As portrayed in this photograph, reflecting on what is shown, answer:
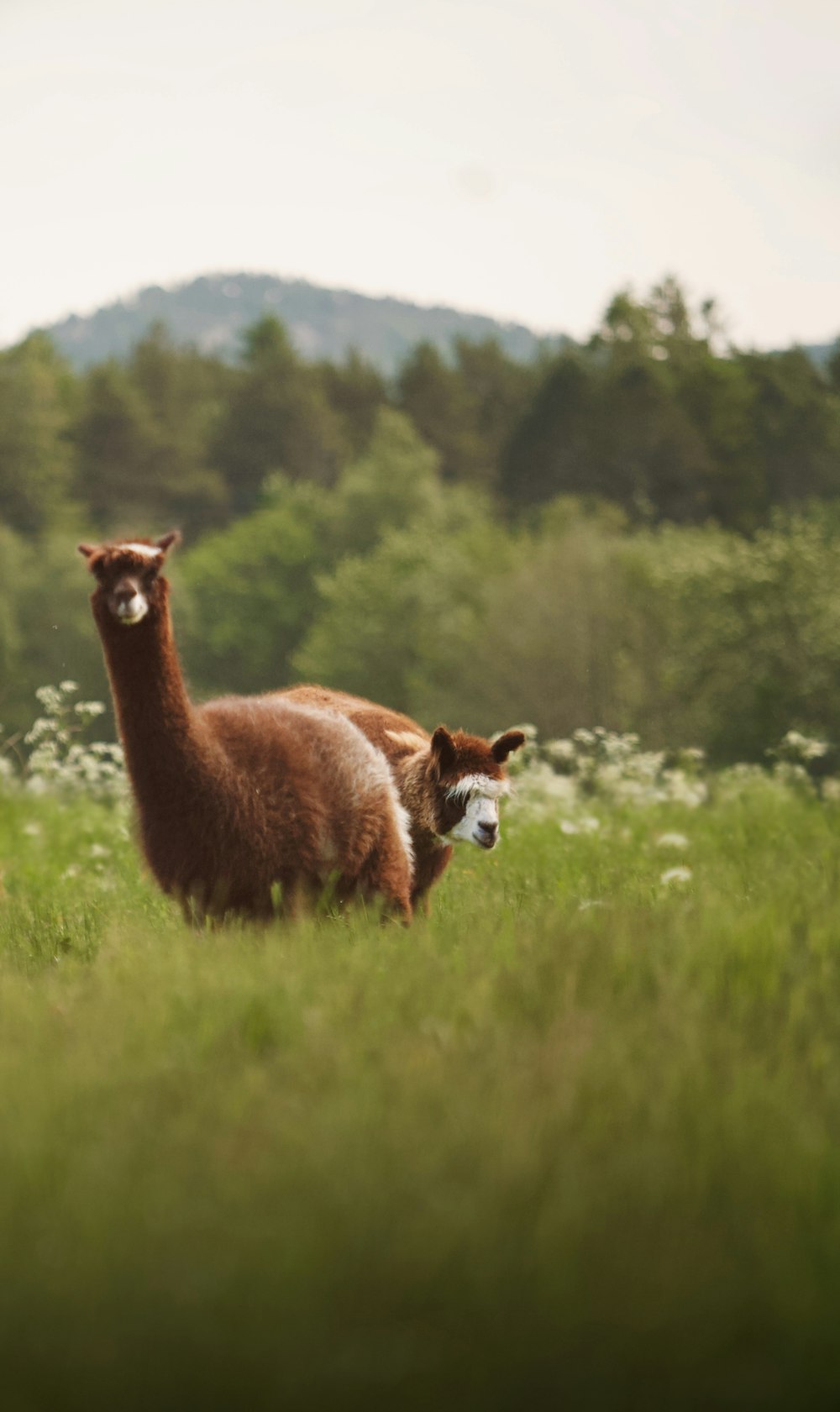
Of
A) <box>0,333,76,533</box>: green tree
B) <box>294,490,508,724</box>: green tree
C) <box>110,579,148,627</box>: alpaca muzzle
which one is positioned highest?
<box>0,333,76,533</box>: green tree

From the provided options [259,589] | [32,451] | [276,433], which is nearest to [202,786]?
[259,589]

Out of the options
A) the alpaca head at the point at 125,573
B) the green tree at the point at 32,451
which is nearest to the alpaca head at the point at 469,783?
the alpaca head at the point at 125,573

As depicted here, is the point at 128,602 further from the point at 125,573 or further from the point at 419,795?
the point at 419,795

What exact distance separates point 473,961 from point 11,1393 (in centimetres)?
218

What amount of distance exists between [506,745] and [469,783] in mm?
340

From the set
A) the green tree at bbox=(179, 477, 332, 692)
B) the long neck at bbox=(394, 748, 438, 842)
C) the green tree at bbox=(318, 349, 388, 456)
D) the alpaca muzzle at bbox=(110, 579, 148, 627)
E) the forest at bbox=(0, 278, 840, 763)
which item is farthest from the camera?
the green tree at bbox=(318, 349, 388, 456)

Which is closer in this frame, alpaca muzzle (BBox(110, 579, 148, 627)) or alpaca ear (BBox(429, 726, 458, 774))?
alpaca muzzle (BBox(110, 579, 148, 627))

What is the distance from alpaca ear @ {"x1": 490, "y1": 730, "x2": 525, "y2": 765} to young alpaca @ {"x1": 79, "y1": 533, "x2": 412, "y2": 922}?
1.24 meters

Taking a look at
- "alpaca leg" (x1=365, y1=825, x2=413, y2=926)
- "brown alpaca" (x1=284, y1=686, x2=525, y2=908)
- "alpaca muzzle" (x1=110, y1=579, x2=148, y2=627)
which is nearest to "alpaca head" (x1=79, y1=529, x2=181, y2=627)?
"alpaca muzzle" (x1=110, y1=579, x2=148, y2=627)

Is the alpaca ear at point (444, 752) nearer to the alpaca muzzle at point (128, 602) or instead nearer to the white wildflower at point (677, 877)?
the white wildflower at point (677, 877)

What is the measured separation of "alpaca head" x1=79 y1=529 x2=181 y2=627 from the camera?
5641 mm

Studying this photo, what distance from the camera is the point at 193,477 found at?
269 ft

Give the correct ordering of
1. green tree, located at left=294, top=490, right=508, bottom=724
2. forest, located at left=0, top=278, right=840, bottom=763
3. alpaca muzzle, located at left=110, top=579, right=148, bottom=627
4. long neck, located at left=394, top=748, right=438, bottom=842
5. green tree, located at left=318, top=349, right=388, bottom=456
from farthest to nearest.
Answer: green tree, located at left=318, top=349, right=388, bottom=456, green tree, located at left=294, top=490, right=508, bottom=724, forest, located at left=0, top=278, right=840, bottom=763, long neck, located at left=394, top=748, right=438, bottom=842, alpaca muzzle, located at left=110, top=579, right=148, bottom=627

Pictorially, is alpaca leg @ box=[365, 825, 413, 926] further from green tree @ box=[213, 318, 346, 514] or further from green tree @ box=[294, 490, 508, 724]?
green tree @ box=[213, 318, 346, 514]
